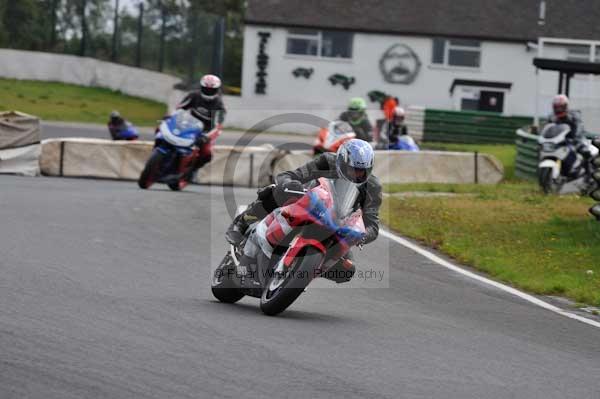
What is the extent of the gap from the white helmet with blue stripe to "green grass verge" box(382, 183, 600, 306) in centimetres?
356

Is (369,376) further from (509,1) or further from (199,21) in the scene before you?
(509,1)

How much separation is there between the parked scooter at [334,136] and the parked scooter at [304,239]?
35.4 feet

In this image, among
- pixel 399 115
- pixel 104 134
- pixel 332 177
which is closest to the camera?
pixel 332 177

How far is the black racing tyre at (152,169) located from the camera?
19359 millimetres

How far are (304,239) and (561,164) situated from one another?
46.3ft

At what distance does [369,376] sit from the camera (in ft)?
22.5

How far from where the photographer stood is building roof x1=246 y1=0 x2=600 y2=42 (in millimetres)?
54688

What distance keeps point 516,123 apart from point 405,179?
17.5 metres

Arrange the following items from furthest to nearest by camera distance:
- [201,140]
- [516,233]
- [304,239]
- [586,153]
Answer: [586,153]
[201,140]
[516,233]
[304,239]

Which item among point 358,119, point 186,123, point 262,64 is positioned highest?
point 262,64

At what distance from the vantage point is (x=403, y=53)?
5500 centimetres

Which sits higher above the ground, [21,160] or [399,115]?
[399,115]

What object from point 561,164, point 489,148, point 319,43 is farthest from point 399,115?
point 319,43

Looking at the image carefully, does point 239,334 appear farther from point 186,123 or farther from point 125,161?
point 125,161
